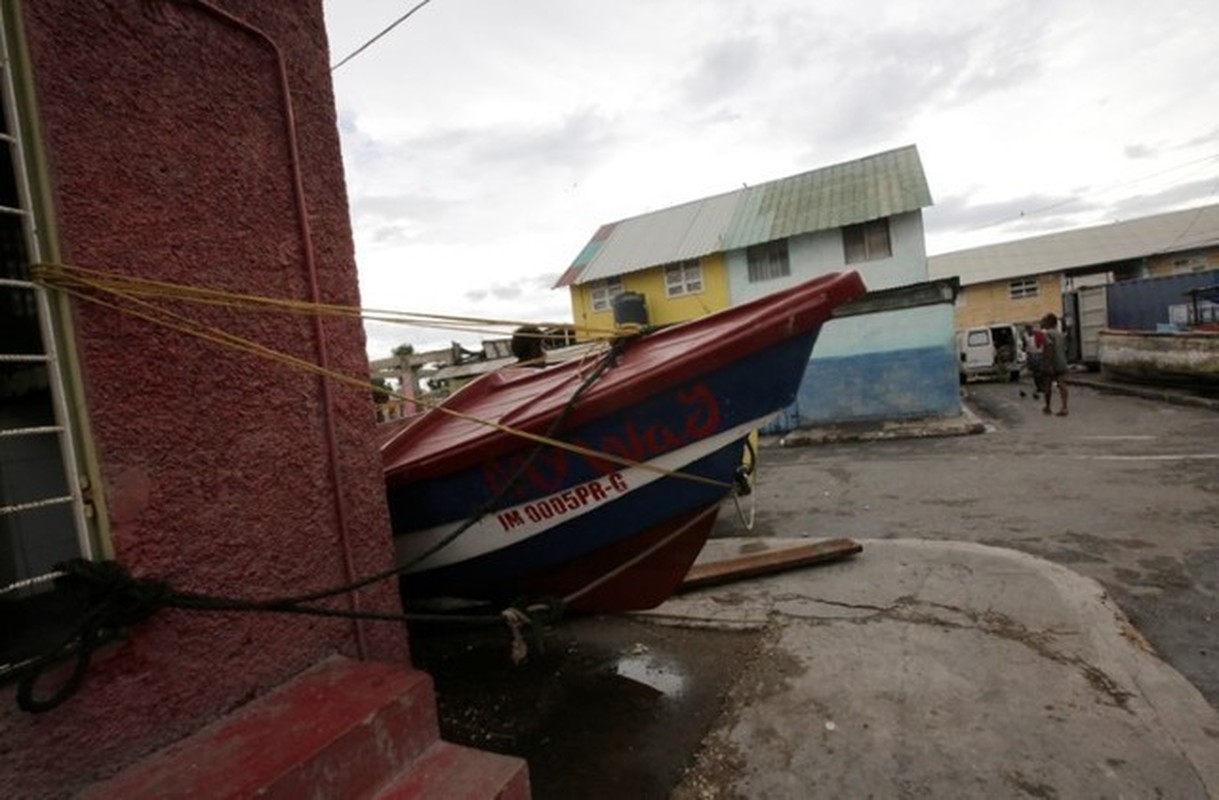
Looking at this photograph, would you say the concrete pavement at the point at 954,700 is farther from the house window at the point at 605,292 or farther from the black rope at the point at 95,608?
the house window at the point at 605,292

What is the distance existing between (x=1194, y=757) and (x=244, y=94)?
14.2 feet

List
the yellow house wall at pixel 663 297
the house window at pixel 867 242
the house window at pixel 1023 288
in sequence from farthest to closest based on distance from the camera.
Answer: the house window at pixel 1023 288, the yellow house wall at pixel 663 297, the house window at pixel 867 242

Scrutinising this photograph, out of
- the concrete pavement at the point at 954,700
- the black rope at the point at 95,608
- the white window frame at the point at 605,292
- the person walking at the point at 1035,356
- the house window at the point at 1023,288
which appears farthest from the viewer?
the house window at the point at 1023,288

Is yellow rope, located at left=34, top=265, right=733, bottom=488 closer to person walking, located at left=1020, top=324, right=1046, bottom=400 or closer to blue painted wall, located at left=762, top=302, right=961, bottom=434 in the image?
blue painted wall, located at left=762, top=302, right=961, bottom=434

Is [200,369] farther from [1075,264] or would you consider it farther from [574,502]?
[1075,264]

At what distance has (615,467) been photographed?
2795 mm

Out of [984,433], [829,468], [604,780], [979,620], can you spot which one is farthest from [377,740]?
[984,433]

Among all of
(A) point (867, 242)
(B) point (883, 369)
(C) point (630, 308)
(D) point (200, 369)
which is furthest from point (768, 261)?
(D) point (200, 369)

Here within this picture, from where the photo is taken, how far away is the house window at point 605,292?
20703 mm

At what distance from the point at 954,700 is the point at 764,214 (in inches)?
713

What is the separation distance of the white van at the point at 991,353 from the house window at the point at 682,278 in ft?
28.5

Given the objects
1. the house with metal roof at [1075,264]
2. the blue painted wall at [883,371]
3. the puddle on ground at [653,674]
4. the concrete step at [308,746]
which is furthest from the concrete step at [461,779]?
the house with metal roof at [1075,264]

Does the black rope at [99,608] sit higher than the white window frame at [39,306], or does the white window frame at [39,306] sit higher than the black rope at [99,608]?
the white window frame at [39,306]

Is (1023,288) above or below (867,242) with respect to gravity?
below
